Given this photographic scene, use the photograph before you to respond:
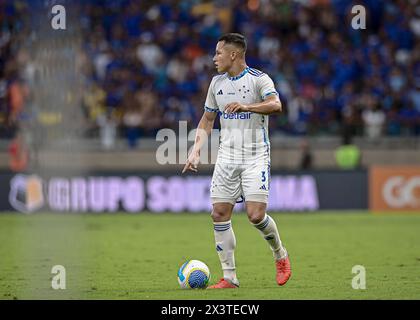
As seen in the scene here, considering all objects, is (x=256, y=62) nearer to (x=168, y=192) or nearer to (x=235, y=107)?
(x=168, y=192)

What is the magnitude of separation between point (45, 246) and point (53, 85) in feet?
31.8

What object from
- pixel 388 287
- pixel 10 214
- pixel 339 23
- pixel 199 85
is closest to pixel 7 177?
pixel 10 214

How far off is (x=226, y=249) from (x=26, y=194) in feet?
49.0

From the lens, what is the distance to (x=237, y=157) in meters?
10.8

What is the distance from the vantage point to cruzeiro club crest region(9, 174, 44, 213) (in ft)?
80.6

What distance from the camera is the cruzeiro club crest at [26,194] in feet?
80.6

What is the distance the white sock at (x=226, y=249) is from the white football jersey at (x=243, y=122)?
729mm

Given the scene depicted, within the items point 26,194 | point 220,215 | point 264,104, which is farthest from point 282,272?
point 26,194

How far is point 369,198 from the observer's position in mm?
25500

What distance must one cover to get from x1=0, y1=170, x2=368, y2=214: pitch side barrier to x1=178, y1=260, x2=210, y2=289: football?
14.0m

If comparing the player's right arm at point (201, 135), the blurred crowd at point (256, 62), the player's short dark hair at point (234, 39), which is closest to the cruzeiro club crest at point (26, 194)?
the blurred crowd at point (256, 62)

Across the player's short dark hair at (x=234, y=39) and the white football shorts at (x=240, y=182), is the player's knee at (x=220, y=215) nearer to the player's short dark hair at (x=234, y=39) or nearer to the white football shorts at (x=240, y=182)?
the white football shorts at (x=240, y=182)

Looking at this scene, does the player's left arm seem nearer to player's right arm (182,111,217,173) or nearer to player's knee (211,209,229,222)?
player's right arm (182,111,217,173)
